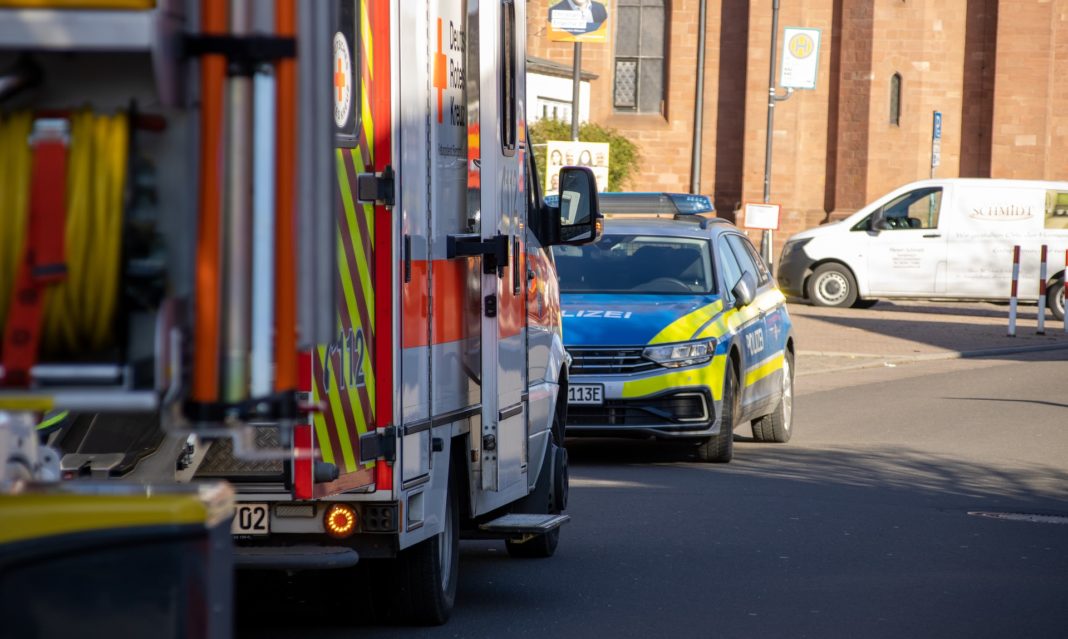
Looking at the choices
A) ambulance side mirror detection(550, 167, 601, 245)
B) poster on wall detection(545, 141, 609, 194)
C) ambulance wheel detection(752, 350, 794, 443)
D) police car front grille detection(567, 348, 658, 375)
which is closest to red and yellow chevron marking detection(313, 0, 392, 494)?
ambulance side mirror detection(550, 167, 601, 245)

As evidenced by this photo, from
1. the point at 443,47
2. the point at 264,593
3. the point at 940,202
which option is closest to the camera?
the point at 443,47

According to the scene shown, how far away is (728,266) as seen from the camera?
45.3 feet

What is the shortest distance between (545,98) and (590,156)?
74.8 ft

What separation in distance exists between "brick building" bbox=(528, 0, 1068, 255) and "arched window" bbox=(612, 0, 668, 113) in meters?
0.52

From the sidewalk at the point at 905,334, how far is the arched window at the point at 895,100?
12.2m

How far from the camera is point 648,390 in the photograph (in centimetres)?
1260

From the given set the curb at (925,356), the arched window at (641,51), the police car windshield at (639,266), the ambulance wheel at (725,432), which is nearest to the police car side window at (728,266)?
the police car windshield at (639,266)

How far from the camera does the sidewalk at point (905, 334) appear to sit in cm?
2386

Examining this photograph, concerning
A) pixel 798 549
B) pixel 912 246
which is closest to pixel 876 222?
pixel 912 246

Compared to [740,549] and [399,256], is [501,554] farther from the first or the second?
[399,256]

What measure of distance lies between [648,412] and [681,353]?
48 centimetres

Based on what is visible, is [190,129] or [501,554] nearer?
[190,129]

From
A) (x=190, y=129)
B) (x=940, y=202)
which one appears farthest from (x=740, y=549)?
(x=940, y=202)

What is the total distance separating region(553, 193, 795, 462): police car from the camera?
12.6 m
